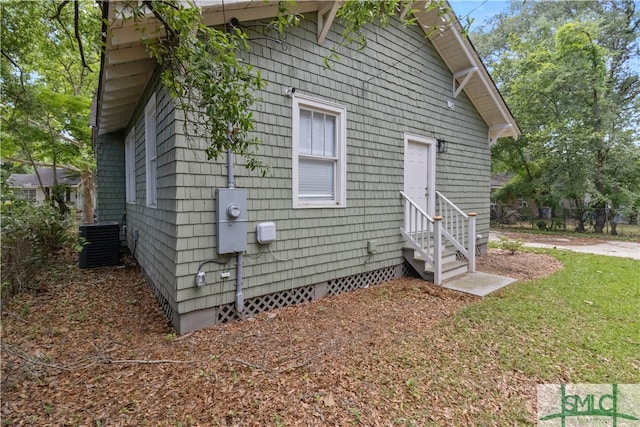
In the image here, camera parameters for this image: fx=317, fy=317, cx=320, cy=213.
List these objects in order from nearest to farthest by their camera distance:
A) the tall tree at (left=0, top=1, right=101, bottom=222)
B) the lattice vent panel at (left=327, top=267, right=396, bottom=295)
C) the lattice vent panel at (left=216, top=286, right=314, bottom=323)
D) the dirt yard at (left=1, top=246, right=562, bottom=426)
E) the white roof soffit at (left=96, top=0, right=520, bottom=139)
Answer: the dirt yard at (left=1, top=246, right=562, bottom=426) → the white roof soffit at (left=96, top=0, right=520, bottom=139) → the lattice vent panel at (left=216, top=286, right=314, bottom=323) → the lattice vent panel at (left=327, top=267, right=396, bottom=295) → the tall tree at (left=0, top=1, right=101, bottom=222)

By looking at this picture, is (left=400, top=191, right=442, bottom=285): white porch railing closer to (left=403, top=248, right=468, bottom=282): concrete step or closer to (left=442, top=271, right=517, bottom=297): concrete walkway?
(left=403, top=248, right=468, bottom=282): concrete step

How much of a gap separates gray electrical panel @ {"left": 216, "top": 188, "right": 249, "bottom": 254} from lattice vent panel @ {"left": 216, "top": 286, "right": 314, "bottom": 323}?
0.73m

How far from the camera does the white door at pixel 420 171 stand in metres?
6.12

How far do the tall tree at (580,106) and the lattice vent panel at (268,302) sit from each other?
13.9 m

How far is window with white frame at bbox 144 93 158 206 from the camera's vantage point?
4.59m

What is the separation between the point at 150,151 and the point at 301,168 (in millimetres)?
2366

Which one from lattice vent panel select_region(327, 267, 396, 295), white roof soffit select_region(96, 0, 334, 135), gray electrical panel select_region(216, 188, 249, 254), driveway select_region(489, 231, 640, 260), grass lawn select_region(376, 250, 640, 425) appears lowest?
grass lawn select_region(376, 250, 640, 425)

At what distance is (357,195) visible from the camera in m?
5.12

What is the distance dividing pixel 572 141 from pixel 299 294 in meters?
14.3

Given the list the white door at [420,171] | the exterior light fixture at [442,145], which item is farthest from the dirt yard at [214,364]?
the exterior light fixture at [442,145]

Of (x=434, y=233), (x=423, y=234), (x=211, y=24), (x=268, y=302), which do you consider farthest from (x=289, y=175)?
(x=423, y=234)

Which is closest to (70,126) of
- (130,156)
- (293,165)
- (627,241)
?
(130,156)

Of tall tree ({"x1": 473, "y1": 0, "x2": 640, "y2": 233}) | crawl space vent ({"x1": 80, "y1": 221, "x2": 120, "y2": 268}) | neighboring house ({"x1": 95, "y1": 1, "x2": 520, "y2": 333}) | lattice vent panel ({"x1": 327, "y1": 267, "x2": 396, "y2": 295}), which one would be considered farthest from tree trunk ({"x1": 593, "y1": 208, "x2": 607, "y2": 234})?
crawl space vent ({"x1": 80, "y1": 221, "x2": 120, "y2": 268})

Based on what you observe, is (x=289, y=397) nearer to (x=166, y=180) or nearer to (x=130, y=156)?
(x=166, y=180)
